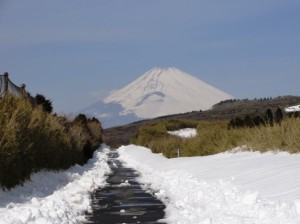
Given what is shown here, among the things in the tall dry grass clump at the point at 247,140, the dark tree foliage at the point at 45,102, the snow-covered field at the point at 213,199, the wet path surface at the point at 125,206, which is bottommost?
the wet path surface at the point at 125,206

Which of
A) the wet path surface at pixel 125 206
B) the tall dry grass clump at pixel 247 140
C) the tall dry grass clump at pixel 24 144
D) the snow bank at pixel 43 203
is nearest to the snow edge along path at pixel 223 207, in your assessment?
the wet path surface at pixel 125 206

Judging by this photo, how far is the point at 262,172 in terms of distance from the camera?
599 inches

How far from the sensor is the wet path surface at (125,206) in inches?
463

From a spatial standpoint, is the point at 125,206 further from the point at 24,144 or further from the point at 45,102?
the point at 45,102

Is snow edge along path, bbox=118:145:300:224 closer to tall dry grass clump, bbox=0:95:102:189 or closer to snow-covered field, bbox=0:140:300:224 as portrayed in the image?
snow-covered field, bbox=0:140:300:224

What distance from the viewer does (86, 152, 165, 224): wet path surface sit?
11.8 meters

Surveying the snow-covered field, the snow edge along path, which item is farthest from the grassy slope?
the snow edge along path

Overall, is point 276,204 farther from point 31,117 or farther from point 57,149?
point 57,149

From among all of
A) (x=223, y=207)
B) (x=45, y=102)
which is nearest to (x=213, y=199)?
(x=223, y=207)

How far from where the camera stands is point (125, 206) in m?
14.1

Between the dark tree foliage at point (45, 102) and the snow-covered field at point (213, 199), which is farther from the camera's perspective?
the dark tree foliage at point (45, 102)

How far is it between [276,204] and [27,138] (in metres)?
9.44

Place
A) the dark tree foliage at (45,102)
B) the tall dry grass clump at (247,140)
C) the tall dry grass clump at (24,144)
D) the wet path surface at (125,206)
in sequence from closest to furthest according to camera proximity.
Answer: the wet path surface at (125,206) → the tall dry grass clump at (24,144) → the tall dry grass clump at (247,140) → the dark tree foliage at (45,102)

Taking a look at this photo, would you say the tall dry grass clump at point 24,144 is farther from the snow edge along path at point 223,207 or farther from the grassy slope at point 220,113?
the grassy slope at point 220,113
